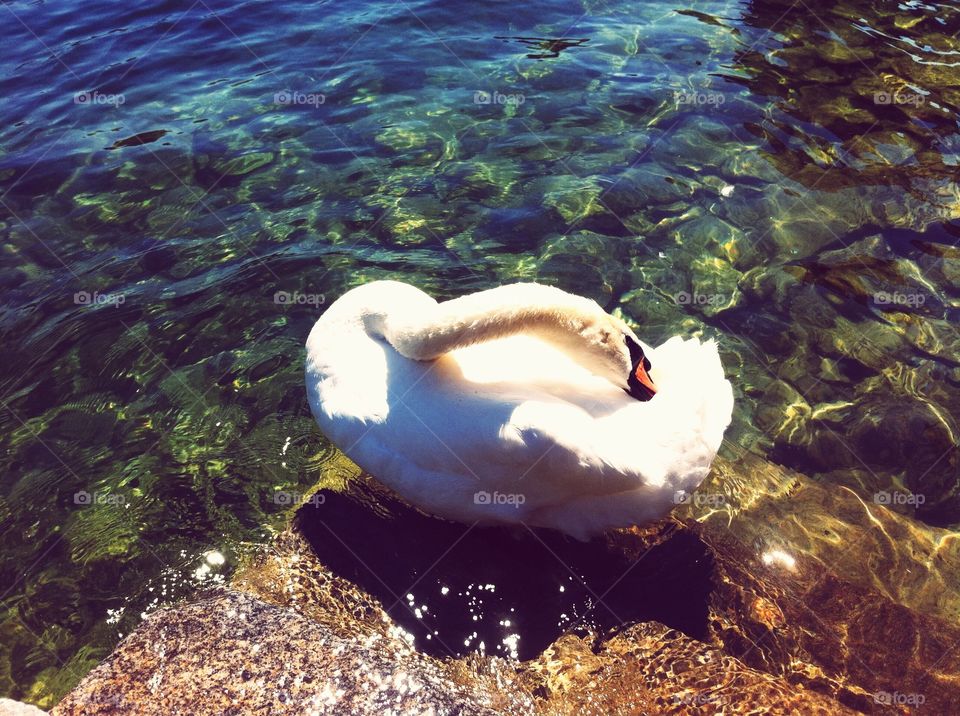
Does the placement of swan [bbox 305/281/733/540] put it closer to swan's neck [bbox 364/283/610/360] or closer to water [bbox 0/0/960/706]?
swan's neck [bbox 364/283/610/360]

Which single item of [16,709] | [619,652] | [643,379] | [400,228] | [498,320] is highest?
[498,320]

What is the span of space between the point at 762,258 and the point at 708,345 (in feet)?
9.27

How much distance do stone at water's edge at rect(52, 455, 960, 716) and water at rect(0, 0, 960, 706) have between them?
18.6 inches

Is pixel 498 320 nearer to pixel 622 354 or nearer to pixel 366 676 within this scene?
pixel 622 354

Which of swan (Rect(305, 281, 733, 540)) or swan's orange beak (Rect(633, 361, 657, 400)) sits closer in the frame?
swan (Rect(305, 281, 733, 540))

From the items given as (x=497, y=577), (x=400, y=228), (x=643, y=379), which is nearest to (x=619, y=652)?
(x=497, y=577)

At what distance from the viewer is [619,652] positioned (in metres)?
4.11

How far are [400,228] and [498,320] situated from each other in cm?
343

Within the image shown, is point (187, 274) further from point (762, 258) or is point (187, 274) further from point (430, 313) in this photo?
point (762, 258)

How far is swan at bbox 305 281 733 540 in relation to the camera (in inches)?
160

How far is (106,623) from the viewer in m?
4.40

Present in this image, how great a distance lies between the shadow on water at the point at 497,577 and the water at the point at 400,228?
0.67 ft

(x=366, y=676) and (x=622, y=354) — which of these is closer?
(x=366, y=676)

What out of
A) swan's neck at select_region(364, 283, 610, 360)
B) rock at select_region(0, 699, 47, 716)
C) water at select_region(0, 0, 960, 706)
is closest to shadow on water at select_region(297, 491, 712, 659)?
water at select_region(0, 0, 960, 706)
